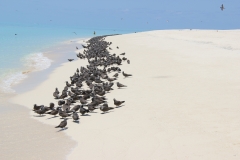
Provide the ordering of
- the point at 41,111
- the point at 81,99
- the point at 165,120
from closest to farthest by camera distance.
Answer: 1. the point at 165,120
2. the point at 41,111
3. the point at 81,99

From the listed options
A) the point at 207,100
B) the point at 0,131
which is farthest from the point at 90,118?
the point at 207,100

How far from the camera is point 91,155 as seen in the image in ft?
22.4

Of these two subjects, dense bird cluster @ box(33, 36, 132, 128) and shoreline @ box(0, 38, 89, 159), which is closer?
shoreline @ box(0, 38, 89, 159)

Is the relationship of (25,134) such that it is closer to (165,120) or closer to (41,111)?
(41,111)

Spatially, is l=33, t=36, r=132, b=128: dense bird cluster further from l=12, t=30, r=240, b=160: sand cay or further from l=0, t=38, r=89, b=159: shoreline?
l=0, t=38, r=89, b=159: shoreline

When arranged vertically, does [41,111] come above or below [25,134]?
above

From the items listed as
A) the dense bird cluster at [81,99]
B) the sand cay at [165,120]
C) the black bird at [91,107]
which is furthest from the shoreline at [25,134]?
the black bird at [91,107]

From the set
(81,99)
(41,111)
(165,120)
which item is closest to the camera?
(165,120)

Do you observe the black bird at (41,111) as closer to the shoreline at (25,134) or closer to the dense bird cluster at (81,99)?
the dense bird cluster at (81,99)

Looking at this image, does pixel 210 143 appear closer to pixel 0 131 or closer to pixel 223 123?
pixel 223 123

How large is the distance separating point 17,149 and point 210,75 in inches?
384

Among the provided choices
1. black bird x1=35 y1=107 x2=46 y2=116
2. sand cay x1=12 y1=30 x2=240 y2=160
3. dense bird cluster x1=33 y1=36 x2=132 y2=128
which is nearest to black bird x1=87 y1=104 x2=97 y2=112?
dense bird cluster x1=33 y1=36 x2=132 y2=128

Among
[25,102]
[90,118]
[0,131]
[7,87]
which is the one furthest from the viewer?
[7,87]

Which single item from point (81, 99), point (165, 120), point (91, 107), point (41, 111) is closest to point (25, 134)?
point (41, 111)
